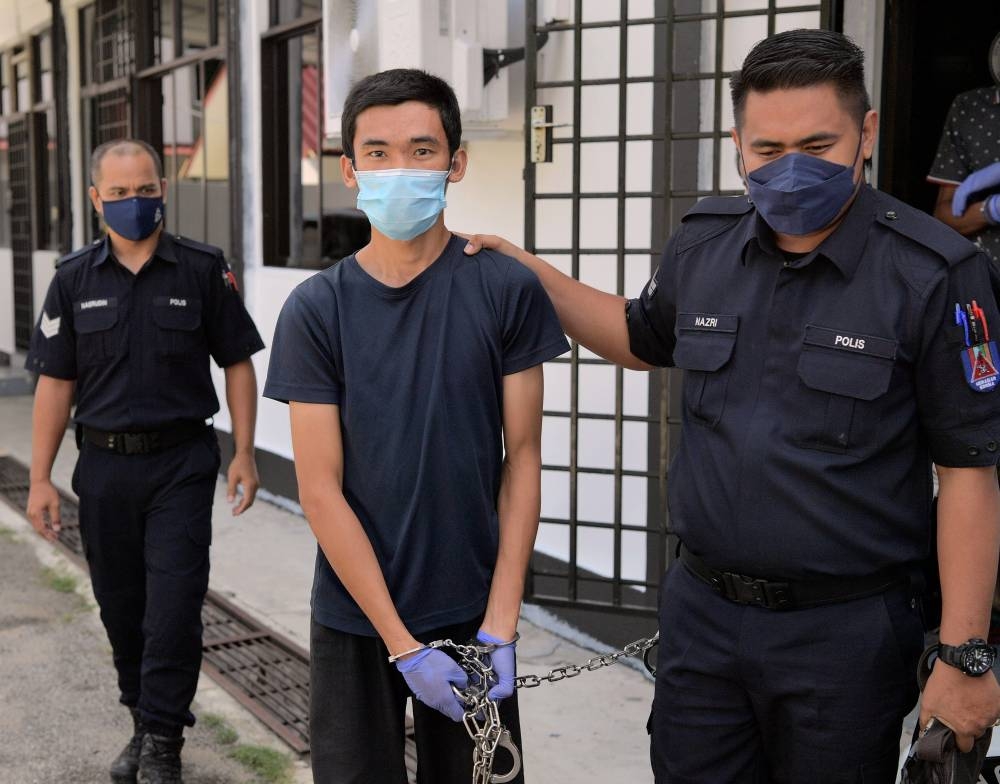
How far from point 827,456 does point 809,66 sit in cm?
66

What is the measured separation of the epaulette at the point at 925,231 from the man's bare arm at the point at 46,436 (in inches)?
103

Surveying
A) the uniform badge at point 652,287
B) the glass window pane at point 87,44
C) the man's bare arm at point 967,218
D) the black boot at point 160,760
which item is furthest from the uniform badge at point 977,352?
the glass window pane at point 87,44

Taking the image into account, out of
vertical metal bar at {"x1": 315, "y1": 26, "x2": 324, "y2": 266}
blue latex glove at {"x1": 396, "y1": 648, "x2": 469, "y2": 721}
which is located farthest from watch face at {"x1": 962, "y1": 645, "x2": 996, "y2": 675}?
vertical metal bar at {"x1": 315, "y1": 26, "x2": 324, "y2": 266}

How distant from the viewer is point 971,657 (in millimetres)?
1975

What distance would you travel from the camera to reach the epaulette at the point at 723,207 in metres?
2.34

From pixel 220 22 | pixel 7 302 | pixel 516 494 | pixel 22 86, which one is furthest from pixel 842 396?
pixel 7 302

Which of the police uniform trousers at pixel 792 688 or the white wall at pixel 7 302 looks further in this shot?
the white wall at pixel 7 302

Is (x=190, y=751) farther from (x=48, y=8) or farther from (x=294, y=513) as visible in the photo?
(x=48, y=8)

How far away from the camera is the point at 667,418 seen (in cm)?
438

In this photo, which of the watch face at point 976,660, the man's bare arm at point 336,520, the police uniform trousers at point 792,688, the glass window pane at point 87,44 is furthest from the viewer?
the glass window pane at point 87,44

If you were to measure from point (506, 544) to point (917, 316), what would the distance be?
2.85 ft

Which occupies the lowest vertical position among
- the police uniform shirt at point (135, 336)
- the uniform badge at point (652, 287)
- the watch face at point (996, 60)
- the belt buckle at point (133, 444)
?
the belt buckle at point (133, 444)

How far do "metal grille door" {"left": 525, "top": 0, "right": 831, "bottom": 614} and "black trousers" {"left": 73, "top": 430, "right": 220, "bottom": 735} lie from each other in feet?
4.94

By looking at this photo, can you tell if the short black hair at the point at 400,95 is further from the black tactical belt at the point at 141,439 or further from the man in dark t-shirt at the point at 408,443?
the black tactical belt at the point at 141,439
